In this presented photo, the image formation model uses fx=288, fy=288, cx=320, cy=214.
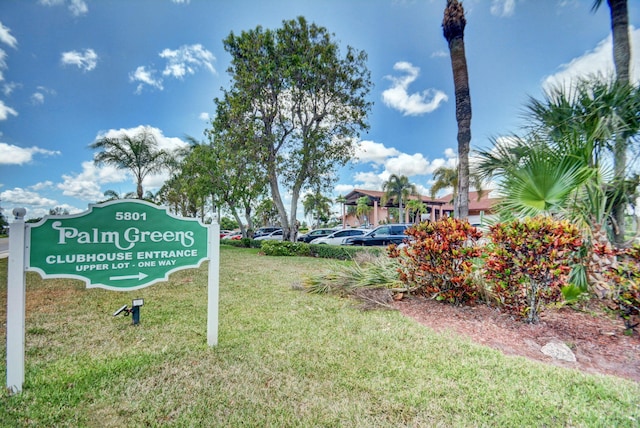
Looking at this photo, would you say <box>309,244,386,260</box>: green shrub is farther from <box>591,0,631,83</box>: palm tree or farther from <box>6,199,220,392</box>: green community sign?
<box>6,199,220,392</box>: green community sign

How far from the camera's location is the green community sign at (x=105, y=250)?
2.34 meters

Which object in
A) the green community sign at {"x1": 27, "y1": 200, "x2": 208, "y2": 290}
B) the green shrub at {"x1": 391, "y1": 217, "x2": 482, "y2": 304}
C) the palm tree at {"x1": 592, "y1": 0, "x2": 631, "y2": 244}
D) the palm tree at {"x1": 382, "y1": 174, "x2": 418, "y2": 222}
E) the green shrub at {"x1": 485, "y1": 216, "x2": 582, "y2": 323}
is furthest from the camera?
the palm tree at {"x1": 382, "y1": 174, "x2": 418, "y2": 222}

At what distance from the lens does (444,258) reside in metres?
4.34

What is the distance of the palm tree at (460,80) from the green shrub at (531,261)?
3.93 m

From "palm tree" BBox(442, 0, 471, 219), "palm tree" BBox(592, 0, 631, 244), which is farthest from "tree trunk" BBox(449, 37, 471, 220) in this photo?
"palm tree" BBox(592, 0, 631, 244)

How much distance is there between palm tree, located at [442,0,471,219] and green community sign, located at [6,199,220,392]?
263 inches

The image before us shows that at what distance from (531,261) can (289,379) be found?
3112 millimetres

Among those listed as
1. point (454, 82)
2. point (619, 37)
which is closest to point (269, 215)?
point (454, 82)

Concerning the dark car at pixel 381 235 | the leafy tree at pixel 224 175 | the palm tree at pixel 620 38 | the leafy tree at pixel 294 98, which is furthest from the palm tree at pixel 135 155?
the palm tree at pixel 620 38

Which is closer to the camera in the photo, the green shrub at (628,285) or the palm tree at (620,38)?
the green shrub at (628,285)

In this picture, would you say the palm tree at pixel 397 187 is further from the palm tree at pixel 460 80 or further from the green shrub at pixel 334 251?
the palm tree at pixel 460 80

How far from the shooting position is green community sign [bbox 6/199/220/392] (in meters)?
2.34

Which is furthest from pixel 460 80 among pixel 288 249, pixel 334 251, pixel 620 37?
pixel 288 249

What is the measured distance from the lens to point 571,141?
4551mm
